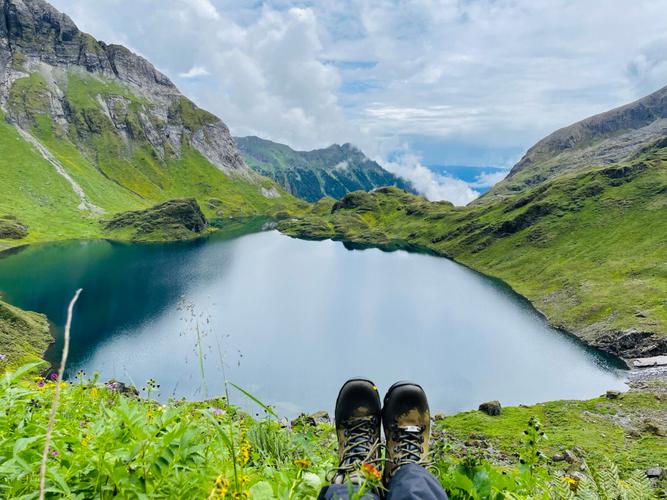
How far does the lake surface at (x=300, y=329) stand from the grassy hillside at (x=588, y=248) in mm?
7030

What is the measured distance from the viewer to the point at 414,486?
3109 millimetres

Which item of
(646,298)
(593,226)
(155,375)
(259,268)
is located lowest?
(155,375)

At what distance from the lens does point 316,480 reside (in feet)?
9.32

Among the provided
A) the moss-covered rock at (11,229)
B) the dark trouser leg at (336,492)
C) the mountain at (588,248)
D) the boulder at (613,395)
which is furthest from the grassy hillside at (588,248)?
the moss-covered rock at (11,229)

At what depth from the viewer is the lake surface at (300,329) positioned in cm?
4641

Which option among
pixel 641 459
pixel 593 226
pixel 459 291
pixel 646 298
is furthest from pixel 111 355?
pixel 593 226

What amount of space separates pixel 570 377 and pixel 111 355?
185 feet

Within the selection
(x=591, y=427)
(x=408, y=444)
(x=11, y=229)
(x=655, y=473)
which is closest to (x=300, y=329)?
(x=591, y=427)

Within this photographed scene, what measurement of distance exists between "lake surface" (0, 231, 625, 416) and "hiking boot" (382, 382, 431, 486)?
3590mm

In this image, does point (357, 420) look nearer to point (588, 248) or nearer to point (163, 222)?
point (588, 248)

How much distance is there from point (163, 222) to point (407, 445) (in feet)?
577

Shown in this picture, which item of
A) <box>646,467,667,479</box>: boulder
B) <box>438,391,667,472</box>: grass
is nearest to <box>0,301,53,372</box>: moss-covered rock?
<box>438,391,667,472</box>: grass

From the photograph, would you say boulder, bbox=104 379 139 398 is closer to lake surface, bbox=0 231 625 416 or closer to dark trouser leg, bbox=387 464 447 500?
lake surface, bbox=0 231 625 416

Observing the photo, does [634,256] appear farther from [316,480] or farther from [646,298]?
[316,480]
